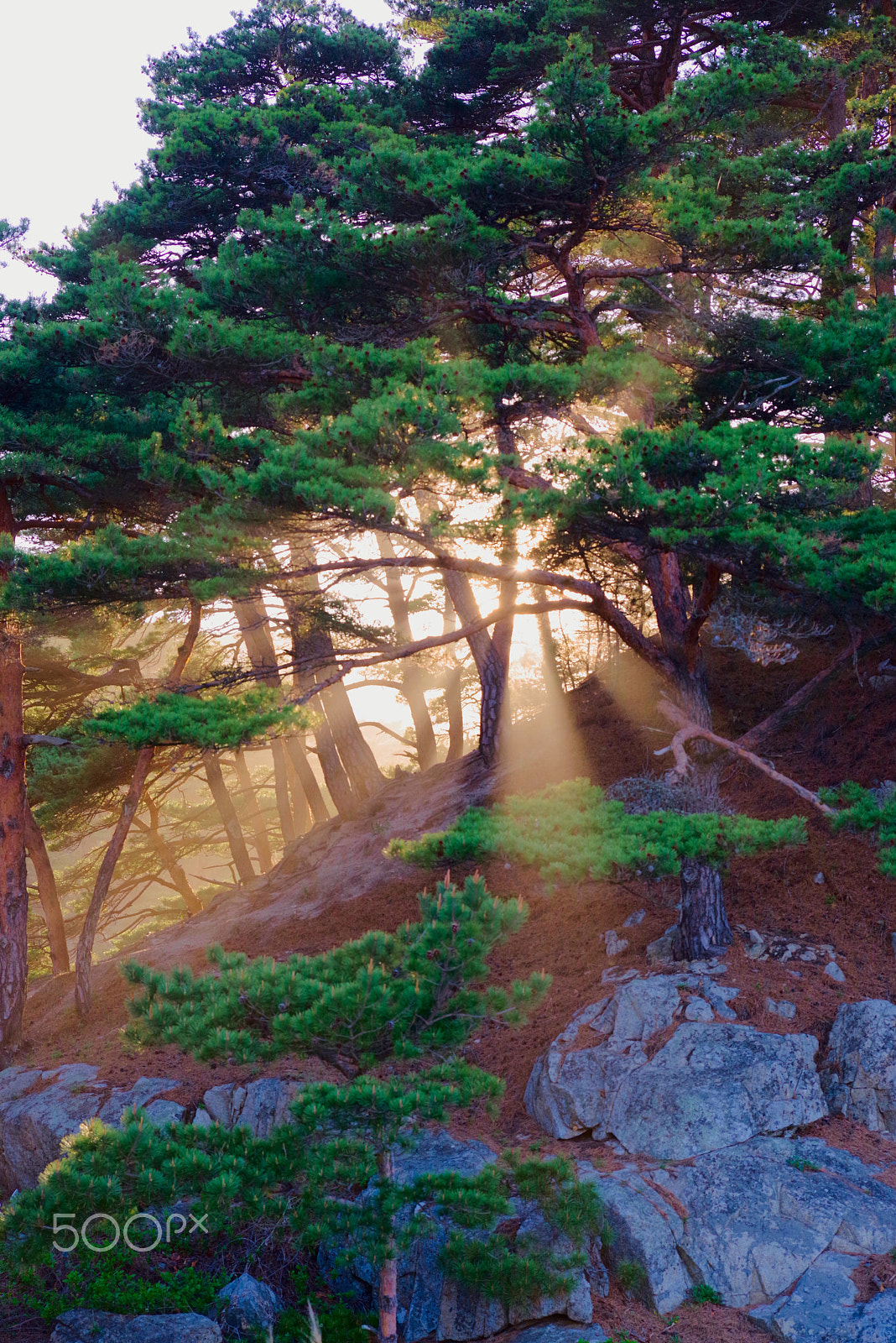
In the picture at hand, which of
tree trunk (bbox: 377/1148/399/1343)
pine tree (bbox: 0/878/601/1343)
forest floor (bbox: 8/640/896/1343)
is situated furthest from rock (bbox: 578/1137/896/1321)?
tree trunk (bbox: 377/1148/399/1343)

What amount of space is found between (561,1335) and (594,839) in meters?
3.30

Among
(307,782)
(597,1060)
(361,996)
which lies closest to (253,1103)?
(597,1060)

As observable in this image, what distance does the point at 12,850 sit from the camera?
40.0 ft

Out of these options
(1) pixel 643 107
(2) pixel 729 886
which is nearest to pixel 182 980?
(2) pixel 729 886

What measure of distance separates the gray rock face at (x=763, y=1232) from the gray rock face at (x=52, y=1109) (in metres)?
4.73

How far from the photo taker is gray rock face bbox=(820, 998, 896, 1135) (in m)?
7.25

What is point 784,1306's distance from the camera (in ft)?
19.8

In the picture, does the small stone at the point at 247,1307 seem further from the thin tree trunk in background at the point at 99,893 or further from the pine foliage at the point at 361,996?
the thin tree trunk in background at the point at 99,893

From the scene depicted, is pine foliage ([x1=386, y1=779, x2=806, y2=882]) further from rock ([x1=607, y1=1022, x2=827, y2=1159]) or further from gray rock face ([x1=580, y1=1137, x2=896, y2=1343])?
gray rock face ([x1=580, y1=1137, x2=896, y2=1343])

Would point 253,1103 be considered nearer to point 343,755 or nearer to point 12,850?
point 12,850

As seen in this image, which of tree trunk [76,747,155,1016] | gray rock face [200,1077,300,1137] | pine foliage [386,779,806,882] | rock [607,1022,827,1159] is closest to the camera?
pine foliage [386,779,806,882]

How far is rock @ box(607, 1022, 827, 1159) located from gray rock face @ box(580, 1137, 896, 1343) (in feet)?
1.00

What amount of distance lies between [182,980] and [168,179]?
39.5ft

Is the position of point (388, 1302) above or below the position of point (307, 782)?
below
